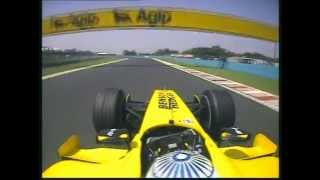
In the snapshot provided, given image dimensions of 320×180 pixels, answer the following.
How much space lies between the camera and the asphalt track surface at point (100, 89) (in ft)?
9.64

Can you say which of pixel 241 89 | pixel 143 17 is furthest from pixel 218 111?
pixel 143 17

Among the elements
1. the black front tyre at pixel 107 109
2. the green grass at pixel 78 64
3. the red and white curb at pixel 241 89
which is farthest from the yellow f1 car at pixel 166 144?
the green grass at pixel 78 64

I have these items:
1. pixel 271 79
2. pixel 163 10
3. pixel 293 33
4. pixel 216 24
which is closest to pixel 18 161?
pixel 163 10

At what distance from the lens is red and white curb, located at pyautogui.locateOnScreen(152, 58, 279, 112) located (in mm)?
3092

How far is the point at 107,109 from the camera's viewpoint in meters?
2.93

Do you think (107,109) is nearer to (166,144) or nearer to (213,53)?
(166,144)

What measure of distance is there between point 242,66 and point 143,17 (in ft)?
2.59

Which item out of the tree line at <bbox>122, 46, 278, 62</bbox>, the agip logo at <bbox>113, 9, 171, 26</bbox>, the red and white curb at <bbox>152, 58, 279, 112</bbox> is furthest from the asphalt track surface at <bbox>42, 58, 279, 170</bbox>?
the agip logo at <bbox>113, 9, 171, 26</bbox>

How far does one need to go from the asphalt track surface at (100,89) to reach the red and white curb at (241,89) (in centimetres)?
3

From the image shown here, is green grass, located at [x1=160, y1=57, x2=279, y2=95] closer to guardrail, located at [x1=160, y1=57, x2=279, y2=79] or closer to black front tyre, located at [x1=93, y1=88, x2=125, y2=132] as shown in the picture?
guardrail, located at [x1=160, y1=57, x2=279, y2=79]

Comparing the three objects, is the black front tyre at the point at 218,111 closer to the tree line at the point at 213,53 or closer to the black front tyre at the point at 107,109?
the tree line at the point at 213,53

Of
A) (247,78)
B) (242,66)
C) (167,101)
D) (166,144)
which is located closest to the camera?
(166,144)

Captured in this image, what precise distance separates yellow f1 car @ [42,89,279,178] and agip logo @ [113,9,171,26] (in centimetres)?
48

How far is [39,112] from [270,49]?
1647 mm
